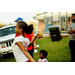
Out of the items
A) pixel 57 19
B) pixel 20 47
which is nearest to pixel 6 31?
pixel 20 47

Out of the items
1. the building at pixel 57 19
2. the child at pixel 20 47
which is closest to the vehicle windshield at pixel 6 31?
the child at pixel 20 47

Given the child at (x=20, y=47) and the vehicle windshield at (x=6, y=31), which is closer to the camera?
the child at (x=20, y=47)

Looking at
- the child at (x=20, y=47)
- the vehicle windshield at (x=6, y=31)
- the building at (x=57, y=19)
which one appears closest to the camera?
the child at (x=20, y=47)

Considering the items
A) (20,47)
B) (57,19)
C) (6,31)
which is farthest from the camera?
(57,19)

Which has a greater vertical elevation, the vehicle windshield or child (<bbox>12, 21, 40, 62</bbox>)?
child (<bbox>12, 21, 40, 62</bbox>)

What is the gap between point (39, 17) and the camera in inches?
446

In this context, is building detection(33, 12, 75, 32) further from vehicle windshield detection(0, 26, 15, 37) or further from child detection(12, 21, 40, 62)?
child detection(12, 21, 40, 62)

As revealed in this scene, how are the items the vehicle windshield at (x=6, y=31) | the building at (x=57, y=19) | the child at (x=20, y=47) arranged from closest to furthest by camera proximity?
the child at (x=20, y=47), the vehicle windshield at (x=6, y=31), the building at (x=57, y=19)

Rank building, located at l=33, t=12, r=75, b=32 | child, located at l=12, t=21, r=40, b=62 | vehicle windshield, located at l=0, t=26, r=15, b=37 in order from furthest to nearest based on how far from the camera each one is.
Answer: building, located at l=33, t=12, r=75, b=32
vehicle windshield, located at l=0, t=26, r=15, b=37
child, located at l=12, t=21, r=40, b=62

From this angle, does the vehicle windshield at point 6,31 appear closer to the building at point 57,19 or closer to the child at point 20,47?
the child at point 20,47

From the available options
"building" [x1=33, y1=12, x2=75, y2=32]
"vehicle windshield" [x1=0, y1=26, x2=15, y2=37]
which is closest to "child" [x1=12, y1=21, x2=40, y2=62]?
"vehicle windshield" [x1=0, y1=26, x2=15, y2=37]

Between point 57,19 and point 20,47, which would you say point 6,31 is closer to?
point 20,47
